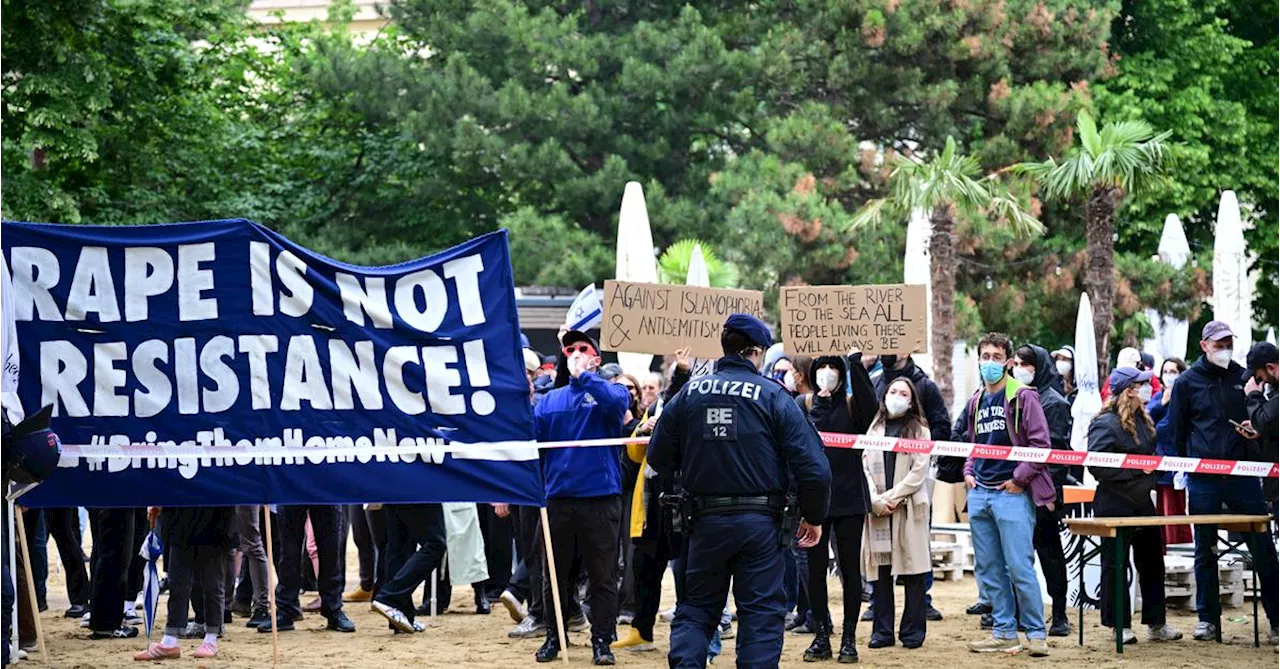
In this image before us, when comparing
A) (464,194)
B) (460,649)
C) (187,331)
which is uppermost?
(464,194)

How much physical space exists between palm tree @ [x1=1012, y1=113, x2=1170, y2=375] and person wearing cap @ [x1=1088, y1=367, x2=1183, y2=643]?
1305 cm

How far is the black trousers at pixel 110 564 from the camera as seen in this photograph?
12.1m

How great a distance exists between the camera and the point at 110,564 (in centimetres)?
1221

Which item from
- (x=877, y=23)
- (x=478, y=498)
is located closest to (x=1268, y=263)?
(x=877, y=23)

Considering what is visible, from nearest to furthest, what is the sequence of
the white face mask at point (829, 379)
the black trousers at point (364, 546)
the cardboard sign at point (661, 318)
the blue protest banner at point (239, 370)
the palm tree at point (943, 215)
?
the blue protest banner at point (239, 370) → the cardboard sign at point (661, 318) → the white face mask at point (829, 379) → the black trousers at point (364, 546) → the palm tree at point (943, 215)

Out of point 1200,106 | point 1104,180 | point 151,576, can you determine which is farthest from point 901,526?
point 1200,106

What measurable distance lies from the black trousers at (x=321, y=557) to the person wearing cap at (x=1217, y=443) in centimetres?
578

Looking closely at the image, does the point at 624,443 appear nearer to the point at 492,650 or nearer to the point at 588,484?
the point at 588,484

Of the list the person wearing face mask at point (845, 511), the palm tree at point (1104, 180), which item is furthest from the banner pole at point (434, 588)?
the palm tree at point (1104, 180)

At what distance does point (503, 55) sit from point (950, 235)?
13.0 metres

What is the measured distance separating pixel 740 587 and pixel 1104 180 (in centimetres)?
Answer: 1732

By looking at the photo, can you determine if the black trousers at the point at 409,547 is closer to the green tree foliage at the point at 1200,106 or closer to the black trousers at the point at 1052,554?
the black trousers at the point at 1052,554

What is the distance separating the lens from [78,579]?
14078 mm

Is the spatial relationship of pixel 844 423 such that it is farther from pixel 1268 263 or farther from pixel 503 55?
pixel 1268 263
